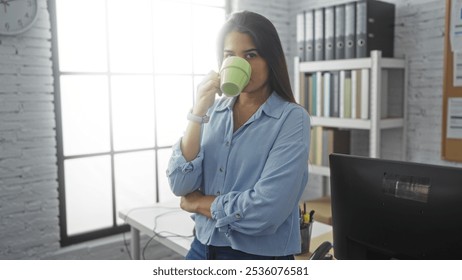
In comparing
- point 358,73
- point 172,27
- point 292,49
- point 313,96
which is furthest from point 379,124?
point 172,27

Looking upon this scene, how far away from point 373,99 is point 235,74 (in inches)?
64.7

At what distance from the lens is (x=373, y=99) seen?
2.44 meters

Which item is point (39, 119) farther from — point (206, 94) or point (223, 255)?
point (223, 255)

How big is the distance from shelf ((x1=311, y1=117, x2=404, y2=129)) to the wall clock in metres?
1.73

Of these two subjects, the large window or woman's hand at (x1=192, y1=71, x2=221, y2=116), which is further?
the large window

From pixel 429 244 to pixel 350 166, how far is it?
0.23 metres

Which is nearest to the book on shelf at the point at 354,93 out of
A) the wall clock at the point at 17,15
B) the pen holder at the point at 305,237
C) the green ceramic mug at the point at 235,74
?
the pen holder at the point at 305,237

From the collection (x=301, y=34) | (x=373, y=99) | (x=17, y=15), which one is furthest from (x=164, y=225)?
(x=301, y=34)

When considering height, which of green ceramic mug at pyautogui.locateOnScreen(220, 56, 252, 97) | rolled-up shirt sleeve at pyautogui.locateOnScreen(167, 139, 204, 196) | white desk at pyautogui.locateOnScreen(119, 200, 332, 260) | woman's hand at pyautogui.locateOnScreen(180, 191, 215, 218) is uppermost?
green ceramic mug at pyautogui.locateOnScreen(220, 56, 252, 97)

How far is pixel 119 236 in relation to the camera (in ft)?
8.64

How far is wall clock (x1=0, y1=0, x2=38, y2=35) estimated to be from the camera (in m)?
2.04

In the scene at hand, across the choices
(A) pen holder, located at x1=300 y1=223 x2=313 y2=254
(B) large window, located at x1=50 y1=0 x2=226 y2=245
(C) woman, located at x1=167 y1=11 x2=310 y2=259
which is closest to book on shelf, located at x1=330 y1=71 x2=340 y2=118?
(B) large window, located at x1=50 y1=0 x2=226 y2=245

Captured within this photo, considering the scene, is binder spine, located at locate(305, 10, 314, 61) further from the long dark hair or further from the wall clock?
the long dark hair

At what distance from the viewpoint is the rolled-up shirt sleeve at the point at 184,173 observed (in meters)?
1.10
